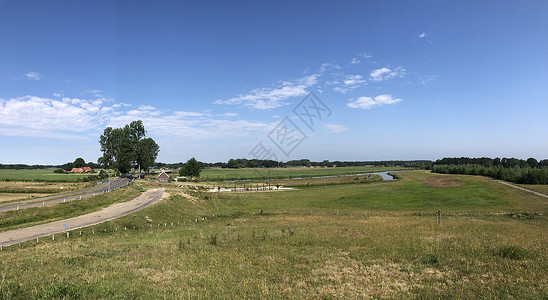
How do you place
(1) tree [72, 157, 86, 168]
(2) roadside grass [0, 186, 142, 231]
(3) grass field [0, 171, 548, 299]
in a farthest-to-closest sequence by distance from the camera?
(1) tree [72, 157, 86, 168] → (2) roadside grass [0, 186, 142, 231] → (3) grass field [0, 171, 548, 299]

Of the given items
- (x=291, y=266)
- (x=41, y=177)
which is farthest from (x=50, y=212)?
(x=41, y=177)

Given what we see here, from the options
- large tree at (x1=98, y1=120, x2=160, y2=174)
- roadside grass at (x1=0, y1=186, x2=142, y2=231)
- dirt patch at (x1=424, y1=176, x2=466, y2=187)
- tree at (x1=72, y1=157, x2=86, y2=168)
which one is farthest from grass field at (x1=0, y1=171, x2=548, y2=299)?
tree at (x1=72, y1=157, x2=86, y2=168)

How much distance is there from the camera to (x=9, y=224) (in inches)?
1084

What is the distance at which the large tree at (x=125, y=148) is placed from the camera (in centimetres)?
9012

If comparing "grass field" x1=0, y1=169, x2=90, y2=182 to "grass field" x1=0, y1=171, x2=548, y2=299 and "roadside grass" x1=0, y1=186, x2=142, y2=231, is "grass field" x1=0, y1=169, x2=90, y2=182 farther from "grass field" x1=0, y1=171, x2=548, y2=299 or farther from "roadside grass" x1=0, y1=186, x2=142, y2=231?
"grass field" x1=0, y1=171, x2=548, y2=299

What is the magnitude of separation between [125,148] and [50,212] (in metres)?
62.0

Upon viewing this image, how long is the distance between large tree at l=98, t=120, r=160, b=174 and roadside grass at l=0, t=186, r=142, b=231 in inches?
2010

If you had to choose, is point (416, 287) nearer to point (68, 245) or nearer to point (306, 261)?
point (306, 261)

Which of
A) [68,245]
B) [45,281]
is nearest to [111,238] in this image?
[68,245]

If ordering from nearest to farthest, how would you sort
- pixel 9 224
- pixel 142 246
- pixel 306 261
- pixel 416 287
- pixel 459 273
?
pixel 416 287 → pixel 459 273 → pixel 306 261 → pixel 142 246 → pixel 9 224

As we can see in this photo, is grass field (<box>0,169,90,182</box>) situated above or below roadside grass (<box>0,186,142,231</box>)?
above

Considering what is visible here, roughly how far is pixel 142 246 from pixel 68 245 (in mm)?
5752

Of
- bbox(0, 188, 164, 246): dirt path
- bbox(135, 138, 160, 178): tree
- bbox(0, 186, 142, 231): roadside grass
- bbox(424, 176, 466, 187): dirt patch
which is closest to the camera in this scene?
bbox(0, 188, 164, 246): dirt path

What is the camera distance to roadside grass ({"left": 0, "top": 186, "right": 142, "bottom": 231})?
2792 cm
